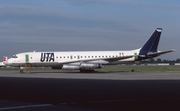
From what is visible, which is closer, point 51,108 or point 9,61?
point 51,108

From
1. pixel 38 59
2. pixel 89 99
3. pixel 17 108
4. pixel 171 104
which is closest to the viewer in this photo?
pixel 17 108

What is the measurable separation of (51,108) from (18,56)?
41230 millimetres

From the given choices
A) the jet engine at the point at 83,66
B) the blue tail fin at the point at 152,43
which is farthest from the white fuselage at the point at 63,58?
the jet engine at the point at 83,66

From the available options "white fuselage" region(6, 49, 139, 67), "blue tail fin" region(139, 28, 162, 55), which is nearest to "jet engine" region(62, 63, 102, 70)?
"white fuselage" region(6, 49, 139, 67)

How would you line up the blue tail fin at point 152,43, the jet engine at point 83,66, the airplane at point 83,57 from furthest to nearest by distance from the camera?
the blue tail fin at point 152,43 → the airplane at point 83,57 → the jet engine at point 83,66

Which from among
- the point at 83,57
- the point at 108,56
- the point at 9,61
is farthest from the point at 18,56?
the point at 108,56

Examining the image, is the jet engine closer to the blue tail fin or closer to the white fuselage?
the white fuselage

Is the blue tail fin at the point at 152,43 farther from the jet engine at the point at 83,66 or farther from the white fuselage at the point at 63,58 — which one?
the jet engine at the point at 83,66

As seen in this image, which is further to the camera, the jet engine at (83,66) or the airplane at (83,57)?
the airplane at (83,57)

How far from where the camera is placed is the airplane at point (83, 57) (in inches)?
2031

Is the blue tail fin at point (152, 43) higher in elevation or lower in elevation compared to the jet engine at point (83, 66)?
higher

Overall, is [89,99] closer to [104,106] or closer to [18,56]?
[104,106]

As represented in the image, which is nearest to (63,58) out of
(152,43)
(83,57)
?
(83,57)

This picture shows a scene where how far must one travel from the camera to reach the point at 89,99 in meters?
15.4
